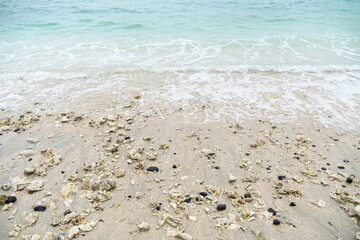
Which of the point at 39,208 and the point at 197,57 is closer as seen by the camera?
the point at 39,208

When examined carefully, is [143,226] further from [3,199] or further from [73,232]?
[3,199]

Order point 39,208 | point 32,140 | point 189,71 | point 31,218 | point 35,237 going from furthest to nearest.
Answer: point 189,71
point 32,140
point 39,208
point 31,218
point 35,237

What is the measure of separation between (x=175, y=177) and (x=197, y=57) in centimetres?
608

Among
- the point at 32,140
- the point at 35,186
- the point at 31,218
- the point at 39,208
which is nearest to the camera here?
the point at 31,218

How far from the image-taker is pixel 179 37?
1068 cm

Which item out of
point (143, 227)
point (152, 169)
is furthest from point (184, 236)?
point (152, 169)

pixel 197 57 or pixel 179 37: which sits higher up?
pixel 179 37

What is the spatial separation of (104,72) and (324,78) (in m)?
6.78

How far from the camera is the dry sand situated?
7.45ft

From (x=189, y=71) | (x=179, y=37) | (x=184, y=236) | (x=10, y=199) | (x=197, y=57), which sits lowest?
(x=184, y=236)

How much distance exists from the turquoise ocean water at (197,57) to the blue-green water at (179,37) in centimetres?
5

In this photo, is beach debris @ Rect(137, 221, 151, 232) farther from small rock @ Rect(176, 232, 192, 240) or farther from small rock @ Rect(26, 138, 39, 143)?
small rock @ Rect(26, 138, 39, 143)

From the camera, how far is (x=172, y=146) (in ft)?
11.6

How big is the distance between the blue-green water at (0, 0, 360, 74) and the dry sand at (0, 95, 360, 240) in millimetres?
3517
